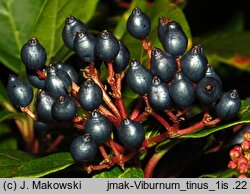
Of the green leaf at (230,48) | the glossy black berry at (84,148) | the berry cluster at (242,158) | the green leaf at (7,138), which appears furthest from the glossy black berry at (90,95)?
the green leaf at (230,48)

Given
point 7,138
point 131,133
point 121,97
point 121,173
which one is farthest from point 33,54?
point 7,138

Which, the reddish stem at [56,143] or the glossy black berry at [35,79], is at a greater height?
the glossy black berry at [35,79]

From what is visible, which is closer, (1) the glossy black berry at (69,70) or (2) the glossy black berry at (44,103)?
(2) the glossy black berry at (44,103)

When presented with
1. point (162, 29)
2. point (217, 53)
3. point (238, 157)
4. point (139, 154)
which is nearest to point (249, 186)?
point (238, 157)

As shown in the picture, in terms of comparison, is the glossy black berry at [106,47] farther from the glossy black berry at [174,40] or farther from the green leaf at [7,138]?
the green leaf at [7,138]

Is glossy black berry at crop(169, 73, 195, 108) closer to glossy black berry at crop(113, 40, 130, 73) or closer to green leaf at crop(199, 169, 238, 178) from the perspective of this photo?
glossy black berry at crop(113, 40, 130, 73)

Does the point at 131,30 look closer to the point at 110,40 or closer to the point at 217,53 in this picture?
the point at 110,40
